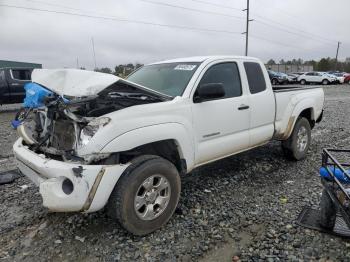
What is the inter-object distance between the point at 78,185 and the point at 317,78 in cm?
3930

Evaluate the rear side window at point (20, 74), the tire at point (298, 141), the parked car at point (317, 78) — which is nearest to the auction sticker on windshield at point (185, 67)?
the tire at point (298, 141)

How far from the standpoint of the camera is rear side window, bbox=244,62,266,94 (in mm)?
4733

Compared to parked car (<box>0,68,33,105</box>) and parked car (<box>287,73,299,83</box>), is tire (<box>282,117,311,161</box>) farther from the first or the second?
parked car (<box>287,73,299,83</box>)

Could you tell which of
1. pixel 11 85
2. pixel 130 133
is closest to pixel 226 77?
pixel 130 133

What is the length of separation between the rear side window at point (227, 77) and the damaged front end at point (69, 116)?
91cm

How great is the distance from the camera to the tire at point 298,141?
5559mm

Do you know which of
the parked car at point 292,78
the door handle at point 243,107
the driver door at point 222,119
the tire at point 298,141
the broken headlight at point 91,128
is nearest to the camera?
the broken headlight at point 91,128

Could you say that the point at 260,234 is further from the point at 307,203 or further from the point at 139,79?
the point at 139,79

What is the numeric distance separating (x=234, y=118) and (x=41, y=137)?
2.38m

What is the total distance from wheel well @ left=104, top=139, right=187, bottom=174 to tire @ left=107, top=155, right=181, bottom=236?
5.9 inches

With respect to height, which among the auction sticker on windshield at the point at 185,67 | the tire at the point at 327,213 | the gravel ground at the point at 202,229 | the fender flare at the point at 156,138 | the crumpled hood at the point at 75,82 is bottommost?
the gravel ground at the point at 202,229

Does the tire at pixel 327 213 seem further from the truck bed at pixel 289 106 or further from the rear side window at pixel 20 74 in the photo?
the rear side window at pixel 20 74

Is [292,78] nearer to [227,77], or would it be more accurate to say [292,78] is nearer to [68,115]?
[227,77]

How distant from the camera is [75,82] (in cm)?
308
